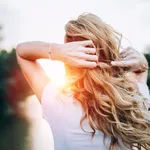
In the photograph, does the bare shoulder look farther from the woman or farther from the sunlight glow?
the sunlight glow

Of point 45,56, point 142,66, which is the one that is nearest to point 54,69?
point 142,66

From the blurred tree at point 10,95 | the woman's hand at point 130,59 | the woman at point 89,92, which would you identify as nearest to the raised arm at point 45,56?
the woman at point 89,92

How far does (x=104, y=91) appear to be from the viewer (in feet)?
3.61

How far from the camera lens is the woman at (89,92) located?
1040mm

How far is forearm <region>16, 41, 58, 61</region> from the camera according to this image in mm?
1086

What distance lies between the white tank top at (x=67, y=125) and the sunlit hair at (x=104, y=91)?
20 millimetres

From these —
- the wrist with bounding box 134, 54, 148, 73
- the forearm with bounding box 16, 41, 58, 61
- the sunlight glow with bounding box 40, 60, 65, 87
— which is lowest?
the sunlight glow with bounding box 40, 60, 65, 87

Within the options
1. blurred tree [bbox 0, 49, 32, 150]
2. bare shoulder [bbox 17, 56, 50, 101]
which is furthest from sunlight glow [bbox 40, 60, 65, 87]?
blurred tree [bbox 0, 49, 32, 150]

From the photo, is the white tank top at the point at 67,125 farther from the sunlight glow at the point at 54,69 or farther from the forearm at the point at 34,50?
the sunlight glow at the point at 54,69

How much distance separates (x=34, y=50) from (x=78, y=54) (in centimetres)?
16

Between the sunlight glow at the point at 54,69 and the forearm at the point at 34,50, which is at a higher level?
the forearm at the point at 34,50

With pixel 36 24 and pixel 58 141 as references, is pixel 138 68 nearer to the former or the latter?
pixel 58 141

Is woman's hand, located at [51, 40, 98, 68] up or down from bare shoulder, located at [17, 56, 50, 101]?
up

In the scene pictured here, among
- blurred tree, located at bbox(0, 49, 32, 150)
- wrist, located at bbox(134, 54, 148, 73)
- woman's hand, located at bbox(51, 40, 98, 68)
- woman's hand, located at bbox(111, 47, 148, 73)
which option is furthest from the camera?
blurred tree, located at bbox(0, 49, 32, 150)
